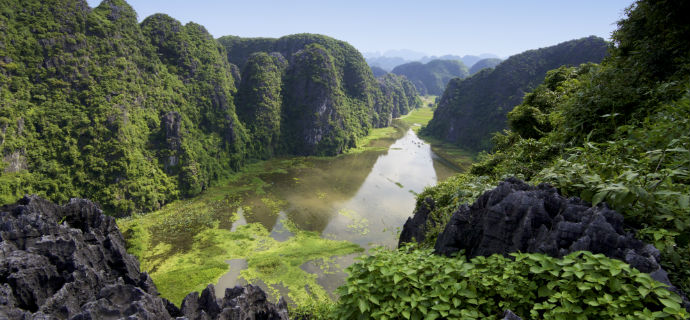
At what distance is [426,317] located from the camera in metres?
4.63

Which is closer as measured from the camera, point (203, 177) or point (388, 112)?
point (203, 177)

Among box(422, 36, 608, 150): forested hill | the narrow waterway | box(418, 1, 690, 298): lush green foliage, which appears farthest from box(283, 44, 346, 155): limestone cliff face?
box(418, 1, 690, 298): lush green foliage

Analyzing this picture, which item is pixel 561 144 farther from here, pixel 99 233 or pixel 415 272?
pixel 99 233

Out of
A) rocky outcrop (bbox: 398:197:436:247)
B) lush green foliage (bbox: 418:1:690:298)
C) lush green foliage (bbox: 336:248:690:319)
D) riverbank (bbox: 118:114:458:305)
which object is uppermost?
lush green foliage (bbox: 418:1:690:298)

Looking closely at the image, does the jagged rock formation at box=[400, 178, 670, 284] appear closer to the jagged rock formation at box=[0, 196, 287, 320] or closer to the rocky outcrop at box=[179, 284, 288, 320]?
the rocky outcrop at box=[179, 284, 288, 320]

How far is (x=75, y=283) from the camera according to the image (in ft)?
37.1

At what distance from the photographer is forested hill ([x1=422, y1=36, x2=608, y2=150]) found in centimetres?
10281

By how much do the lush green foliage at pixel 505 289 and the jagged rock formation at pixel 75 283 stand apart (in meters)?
6.85

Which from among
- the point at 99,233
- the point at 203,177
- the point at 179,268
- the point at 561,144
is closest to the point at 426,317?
the point at 561,144

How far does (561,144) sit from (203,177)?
62.2m

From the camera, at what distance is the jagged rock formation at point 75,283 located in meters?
9.77

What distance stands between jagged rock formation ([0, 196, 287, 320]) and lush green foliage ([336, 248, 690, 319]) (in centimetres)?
685

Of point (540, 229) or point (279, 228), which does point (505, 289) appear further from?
point (279, 228)

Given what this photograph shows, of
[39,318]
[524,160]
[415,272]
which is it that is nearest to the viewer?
[415,272]
